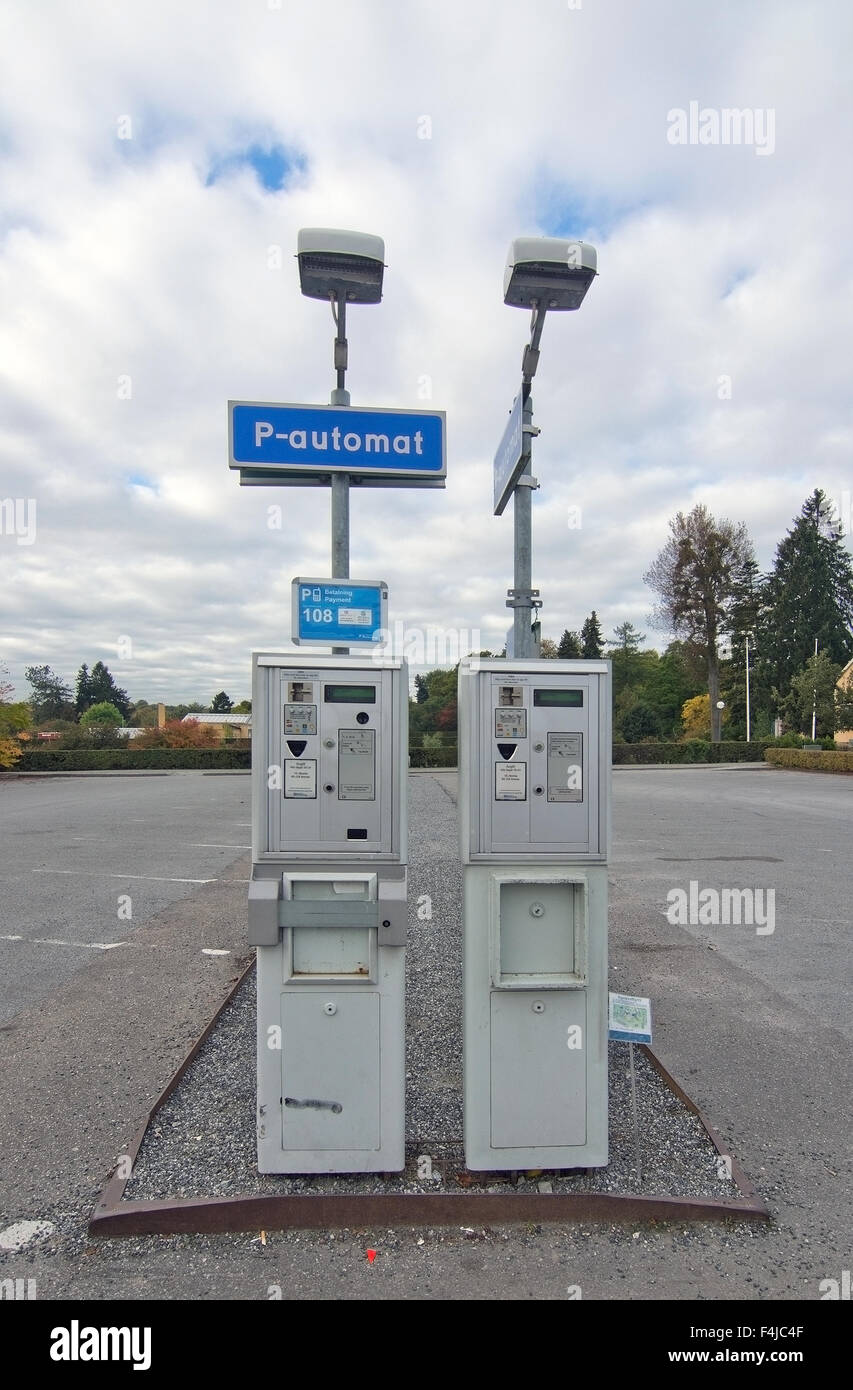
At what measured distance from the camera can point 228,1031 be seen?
440 centimetres

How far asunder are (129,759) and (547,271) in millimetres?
34775

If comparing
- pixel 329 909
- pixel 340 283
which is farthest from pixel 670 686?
pixel 329 909

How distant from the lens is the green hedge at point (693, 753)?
121 ft

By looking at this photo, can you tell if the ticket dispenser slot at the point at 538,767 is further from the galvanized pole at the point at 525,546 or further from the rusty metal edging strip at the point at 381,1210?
the rusty metal edging strip at the point at 381,1210

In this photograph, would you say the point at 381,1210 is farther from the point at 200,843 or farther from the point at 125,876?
the point at 200,843

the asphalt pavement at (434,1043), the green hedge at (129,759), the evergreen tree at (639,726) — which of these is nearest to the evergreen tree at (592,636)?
the evergreen tree at (639,726)

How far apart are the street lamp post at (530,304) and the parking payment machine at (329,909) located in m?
0.93

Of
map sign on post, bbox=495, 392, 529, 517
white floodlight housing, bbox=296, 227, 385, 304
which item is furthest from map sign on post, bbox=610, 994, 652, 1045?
white floodlight housing, bbox=296, 227, 385, 304

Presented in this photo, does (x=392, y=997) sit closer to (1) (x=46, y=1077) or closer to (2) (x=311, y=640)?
(2) (x=311, y=640)

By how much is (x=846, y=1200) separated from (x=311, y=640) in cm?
333

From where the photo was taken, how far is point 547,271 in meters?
3.65

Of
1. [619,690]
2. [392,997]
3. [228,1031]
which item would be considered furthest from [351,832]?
[619,690]

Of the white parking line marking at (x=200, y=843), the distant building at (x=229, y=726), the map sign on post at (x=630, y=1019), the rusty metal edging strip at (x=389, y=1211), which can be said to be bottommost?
the white parking line marking at (x=200, y=843)

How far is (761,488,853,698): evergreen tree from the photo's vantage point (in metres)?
50.1
